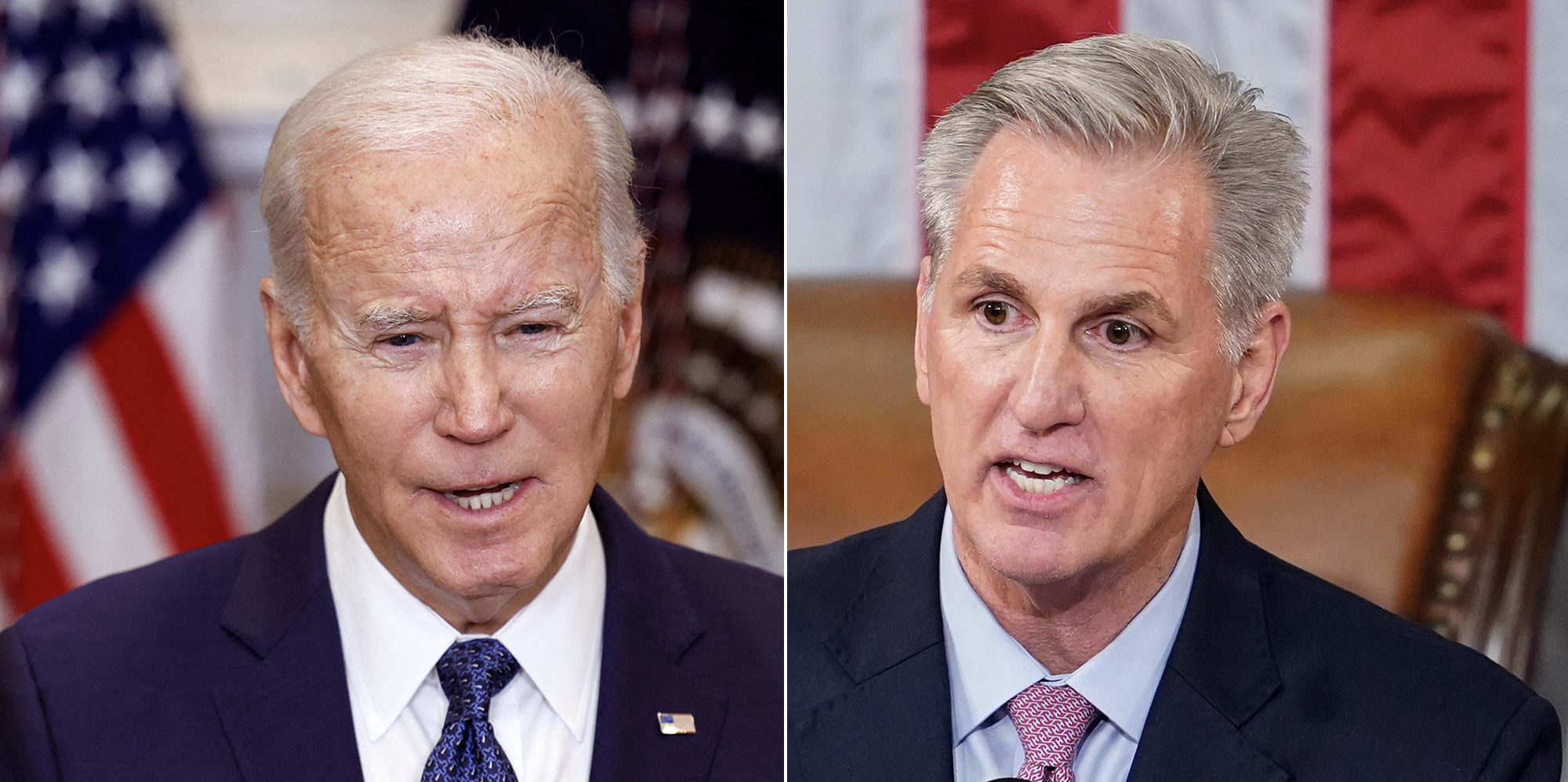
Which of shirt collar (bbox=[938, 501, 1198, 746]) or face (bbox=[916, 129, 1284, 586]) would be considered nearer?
face (bbox=[916, 129, 1284, 586])

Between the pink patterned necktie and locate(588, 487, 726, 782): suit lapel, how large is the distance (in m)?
0.49

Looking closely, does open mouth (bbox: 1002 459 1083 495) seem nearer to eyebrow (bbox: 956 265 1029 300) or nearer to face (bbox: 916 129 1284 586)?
face (bbox: 916 129 1284 586)

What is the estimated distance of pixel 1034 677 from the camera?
1956 millimetres

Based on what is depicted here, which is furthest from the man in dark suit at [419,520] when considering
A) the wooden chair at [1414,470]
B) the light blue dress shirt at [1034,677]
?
the wooden chair at [1414,470]

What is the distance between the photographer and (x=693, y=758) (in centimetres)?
217

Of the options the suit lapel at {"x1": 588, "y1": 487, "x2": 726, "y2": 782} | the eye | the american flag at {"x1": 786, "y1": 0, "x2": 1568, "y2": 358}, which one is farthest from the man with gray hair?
the suit lapel at {"x1": 588, "y1": 487, "x2": 726, "y2": 782}

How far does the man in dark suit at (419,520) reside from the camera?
76.1 inches

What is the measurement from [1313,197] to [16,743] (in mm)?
1992

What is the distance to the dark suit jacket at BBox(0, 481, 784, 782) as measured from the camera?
199 centimetres

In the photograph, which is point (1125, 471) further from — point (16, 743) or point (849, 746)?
point (16, 743)

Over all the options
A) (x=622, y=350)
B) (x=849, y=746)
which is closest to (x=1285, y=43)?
(x=622, y=350)

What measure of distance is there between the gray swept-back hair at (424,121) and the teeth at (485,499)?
313 mm

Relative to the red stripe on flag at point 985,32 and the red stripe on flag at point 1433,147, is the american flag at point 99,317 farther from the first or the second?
the red stripe on flag at point 1433,147

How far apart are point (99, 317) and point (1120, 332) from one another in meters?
1.72
